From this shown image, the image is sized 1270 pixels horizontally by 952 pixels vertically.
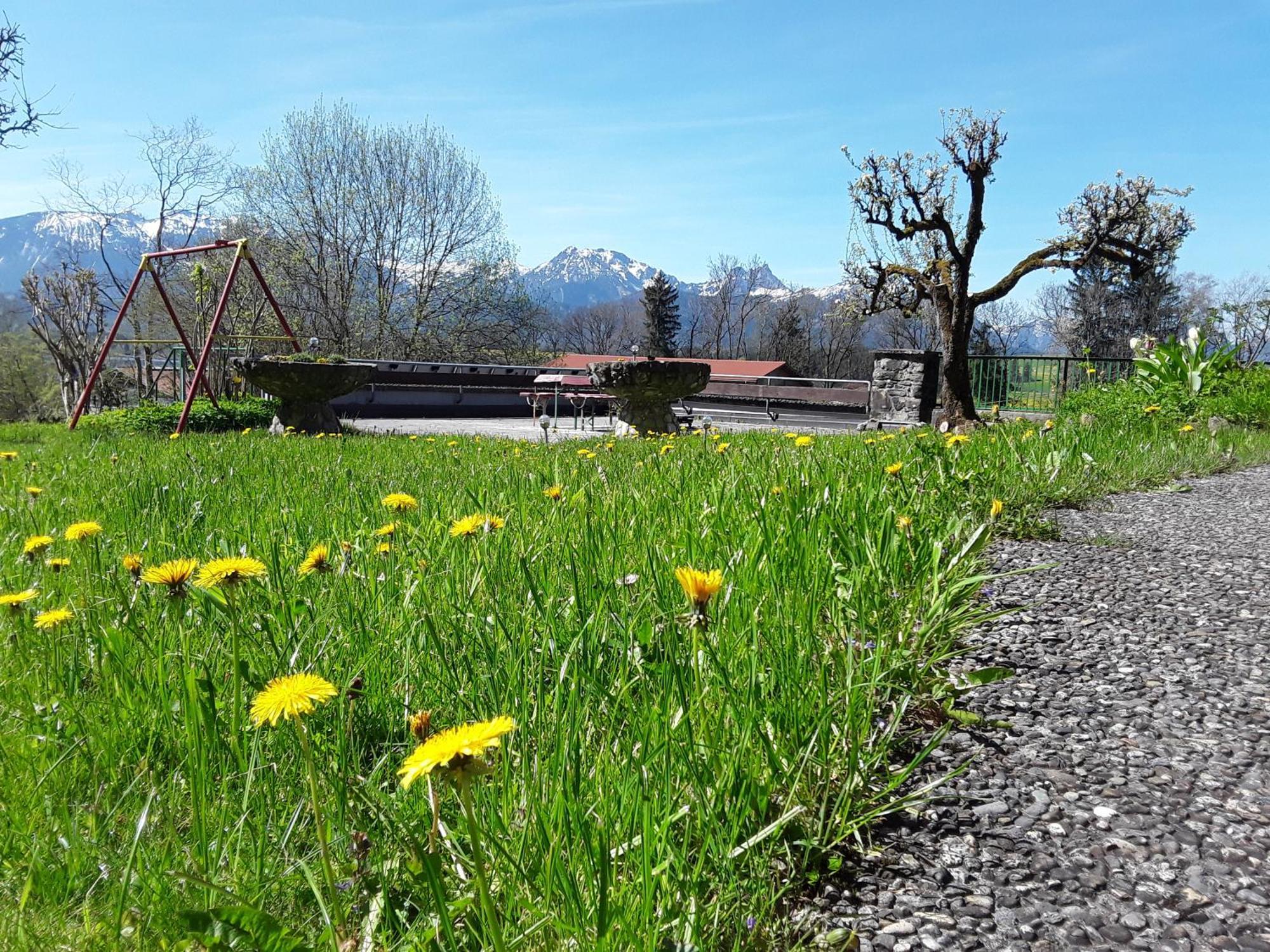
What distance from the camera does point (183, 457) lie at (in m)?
5.74

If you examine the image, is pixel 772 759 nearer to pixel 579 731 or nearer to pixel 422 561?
pixel 579 731

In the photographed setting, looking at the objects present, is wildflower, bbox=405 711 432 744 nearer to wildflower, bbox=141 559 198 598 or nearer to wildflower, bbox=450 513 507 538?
wildflower, bbox=141 559 198 598

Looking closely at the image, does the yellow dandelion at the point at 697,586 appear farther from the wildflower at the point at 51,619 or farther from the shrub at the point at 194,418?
the shrub at the point at 194,418

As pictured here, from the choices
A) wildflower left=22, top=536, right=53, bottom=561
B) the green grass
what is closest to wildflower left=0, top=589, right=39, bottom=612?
the green grass

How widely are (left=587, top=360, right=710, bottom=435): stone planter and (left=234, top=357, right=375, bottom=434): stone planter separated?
146 inches

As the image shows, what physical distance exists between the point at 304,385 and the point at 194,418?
1621 mm

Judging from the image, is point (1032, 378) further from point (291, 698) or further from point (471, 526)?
point (291, 698)

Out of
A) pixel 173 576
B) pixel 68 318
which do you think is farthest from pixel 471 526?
pixel 68 318

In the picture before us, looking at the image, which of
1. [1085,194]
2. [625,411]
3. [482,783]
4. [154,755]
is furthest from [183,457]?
[1085,194]

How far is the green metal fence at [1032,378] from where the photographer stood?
16.8 metres

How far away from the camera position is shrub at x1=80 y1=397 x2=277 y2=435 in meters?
10.6

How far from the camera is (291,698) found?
0.86 meters

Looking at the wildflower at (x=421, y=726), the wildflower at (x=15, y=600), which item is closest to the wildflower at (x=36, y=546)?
the wildflower at (x=15, y=600)

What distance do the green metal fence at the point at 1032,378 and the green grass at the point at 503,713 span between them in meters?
15.6
